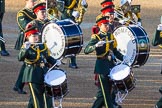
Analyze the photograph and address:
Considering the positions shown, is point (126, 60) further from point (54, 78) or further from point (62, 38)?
point (54, 78)

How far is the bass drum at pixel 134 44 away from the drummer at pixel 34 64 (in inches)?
59.7

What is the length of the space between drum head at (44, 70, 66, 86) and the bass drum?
1361mm

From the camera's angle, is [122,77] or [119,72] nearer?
[122,77]

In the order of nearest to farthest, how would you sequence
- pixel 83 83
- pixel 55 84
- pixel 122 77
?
pixel 55 84 → pixel 122 77 → pixel 83 83

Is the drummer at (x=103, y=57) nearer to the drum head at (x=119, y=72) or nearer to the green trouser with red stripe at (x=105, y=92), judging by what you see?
the green trouser with red stripe at (x=105, y=92)

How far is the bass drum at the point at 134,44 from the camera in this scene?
10.2m

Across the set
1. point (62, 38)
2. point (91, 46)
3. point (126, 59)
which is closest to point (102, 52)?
point (91, 46)

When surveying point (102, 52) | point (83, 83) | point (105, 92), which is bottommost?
point (83, 83)

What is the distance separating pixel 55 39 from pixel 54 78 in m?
1.47

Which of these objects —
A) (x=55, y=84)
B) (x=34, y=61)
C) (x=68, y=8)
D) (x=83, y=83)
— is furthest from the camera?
(x=68, y=8)

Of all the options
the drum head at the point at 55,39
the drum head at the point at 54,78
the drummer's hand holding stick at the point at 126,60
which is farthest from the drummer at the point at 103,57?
the drum head at the point at 55,39

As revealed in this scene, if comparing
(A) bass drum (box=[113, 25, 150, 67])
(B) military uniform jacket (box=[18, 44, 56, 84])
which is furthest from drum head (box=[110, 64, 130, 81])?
(B) military uniform jacket (box=[18, 44, 56, 84])

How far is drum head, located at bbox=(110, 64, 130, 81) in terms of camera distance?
9602 mm

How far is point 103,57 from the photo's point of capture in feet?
32.3
